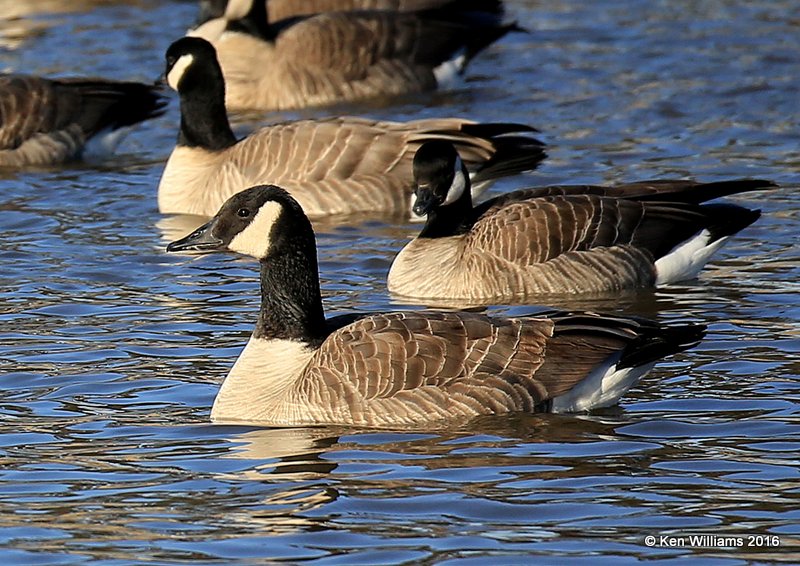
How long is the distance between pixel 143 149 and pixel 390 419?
10276 millimetres

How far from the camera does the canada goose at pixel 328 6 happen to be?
21.9 meters

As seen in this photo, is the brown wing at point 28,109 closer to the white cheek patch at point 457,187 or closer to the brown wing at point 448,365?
the white cheek patch at point 457,187

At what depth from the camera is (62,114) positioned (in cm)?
1791

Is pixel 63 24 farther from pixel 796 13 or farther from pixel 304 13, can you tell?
pixel 796 13

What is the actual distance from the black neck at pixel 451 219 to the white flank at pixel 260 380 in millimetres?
3400

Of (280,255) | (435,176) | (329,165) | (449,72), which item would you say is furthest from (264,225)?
(449,72)

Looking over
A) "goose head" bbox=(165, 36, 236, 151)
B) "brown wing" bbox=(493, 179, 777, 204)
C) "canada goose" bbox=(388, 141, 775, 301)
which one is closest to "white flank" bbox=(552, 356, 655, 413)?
"canada goose" bbox=(388, 141, 775, 301)

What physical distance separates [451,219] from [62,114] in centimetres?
667

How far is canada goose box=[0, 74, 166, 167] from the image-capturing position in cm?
1764

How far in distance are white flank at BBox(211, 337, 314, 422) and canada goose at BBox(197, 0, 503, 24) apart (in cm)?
1291

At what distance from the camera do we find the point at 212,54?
52.6ft

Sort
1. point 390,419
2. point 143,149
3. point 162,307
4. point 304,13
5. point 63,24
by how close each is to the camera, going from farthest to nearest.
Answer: point 63,24, point 304,13, point 143,149, point 162,307, point 390,419

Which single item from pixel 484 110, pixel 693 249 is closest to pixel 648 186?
pixel 693 249

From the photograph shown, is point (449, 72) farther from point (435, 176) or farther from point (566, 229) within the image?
point (566, 229)
